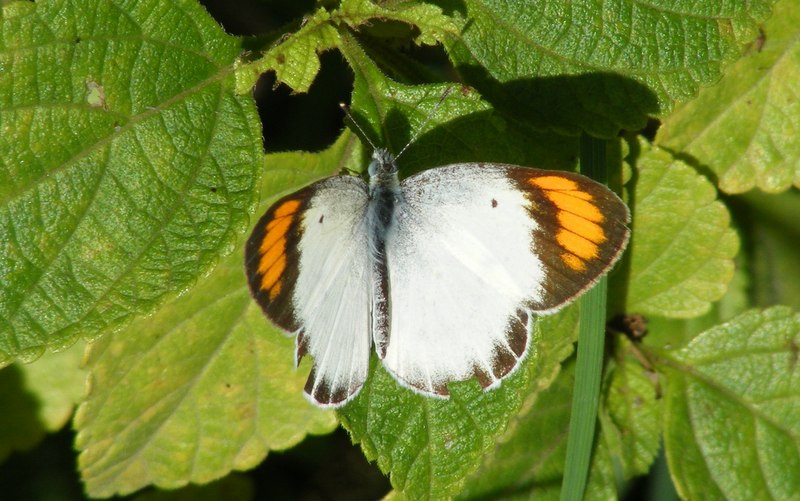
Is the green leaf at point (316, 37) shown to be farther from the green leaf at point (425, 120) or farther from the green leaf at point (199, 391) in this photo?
the green leaf at point (199, 391)

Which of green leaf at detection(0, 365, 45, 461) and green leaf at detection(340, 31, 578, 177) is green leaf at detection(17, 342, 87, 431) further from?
green leaf at detection(340, 31, 578, 177)

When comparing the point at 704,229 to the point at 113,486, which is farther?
the point at 113,486

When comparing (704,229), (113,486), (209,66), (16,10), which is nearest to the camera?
(16,10)

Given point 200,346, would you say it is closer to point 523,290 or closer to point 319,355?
point 319,355

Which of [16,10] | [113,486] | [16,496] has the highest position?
[16,10]

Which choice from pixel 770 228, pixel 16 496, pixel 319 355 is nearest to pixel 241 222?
pixel 319 355

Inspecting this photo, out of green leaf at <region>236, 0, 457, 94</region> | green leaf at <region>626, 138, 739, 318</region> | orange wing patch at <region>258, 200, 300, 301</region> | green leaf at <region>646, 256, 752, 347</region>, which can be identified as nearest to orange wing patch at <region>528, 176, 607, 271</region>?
green leaf at <region>236, 0, 457, 94</region>

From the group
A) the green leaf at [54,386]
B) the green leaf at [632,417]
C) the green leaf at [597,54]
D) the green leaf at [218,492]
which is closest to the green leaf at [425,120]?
the green leaf at [597,54]

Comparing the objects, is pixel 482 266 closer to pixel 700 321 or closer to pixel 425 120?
pixel 425 120
